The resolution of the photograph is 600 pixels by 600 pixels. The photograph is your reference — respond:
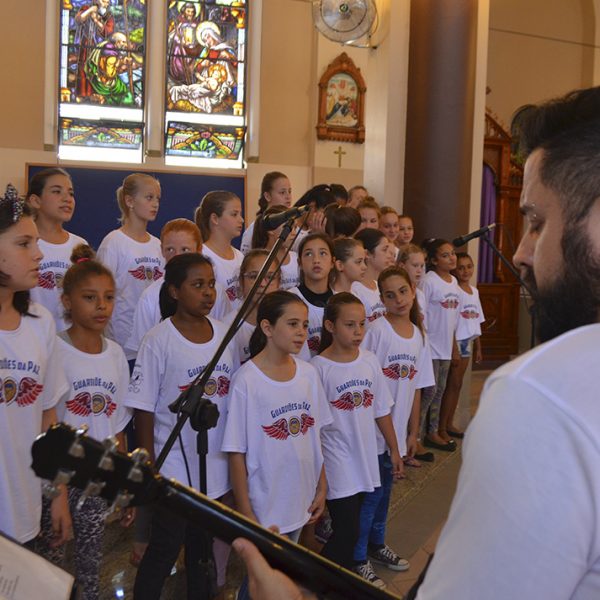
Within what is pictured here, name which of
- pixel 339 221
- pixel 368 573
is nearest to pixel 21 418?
pixel 368 573

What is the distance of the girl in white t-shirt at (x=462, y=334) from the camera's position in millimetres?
5418

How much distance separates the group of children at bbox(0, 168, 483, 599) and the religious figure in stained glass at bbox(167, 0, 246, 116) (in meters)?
5.29

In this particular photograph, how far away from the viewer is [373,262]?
4.42 m

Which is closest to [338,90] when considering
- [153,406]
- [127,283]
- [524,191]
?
[127,283]

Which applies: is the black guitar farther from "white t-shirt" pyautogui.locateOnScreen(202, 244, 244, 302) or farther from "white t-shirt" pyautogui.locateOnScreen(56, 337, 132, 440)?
"white t-shirt" pyautogui.locateOnScreen(202, 244, 244, 302)

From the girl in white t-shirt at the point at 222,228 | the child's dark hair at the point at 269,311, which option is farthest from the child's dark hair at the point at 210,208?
the child's dark hair at the point at 269,311

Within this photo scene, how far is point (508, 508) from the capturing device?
68 cm

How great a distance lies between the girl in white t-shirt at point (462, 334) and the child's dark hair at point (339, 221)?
116 cm

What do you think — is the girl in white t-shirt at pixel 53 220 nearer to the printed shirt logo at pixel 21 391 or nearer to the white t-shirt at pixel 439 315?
the printed shirt logo at pixel 21 391

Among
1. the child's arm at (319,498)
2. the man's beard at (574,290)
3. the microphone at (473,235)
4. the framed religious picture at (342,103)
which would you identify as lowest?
the child's arm at (319,498)

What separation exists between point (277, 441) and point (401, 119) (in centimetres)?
424

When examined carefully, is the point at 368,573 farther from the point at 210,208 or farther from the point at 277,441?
the point at 210,208

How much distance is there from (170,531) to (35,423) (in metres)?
0.64

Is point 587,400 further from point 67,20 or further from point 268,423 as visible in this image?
point 67,20
